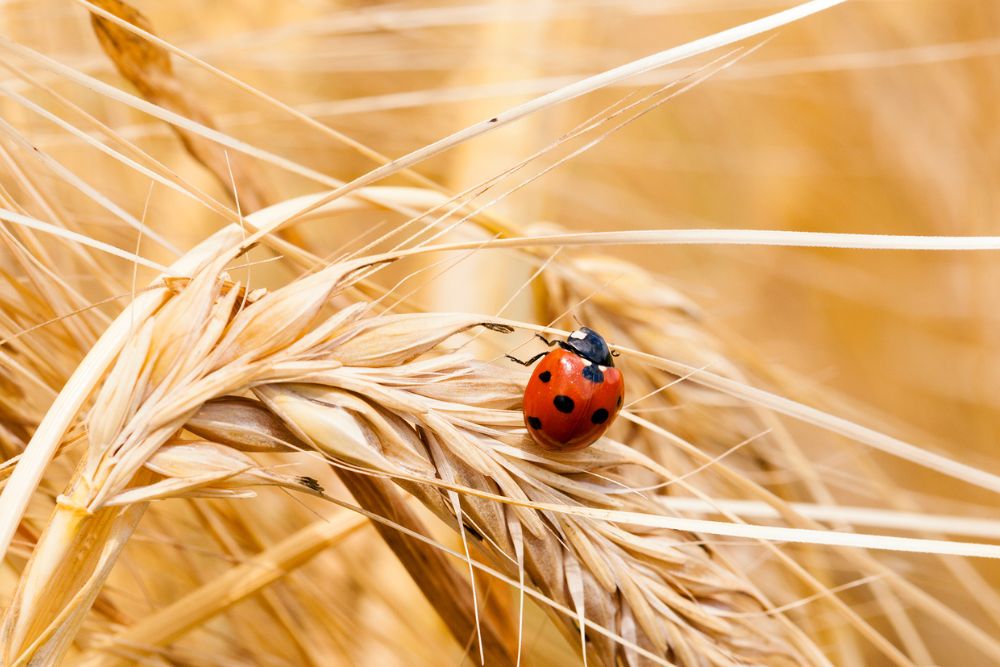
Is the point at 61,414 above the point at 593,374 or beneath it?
beneath

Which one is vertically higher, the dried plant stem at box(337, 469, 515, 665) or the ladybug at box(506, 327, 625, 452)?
the ladybug at box(506, 327, 625, 452)

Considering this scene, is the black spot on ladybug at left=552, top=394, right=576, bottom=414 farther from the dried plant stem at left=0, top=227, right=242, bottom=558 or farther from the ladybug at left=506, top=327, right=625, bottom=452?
the dried plant stem at left=0, top=227, right=242, bottom=558

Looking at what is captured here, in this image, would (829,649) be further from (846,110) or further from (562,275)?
(846,110)

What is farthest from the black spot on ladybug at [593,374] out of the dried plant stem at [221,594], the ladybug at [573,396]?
the dried plant stem at [221,594]

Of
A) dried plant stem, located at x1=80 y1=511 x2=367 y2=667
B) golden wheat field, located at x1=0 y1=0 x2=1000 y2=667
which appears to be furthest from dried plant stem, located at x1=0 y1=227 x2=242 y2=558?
dried plant stem, located at x1=80 y1=511 x2=367 y2=667

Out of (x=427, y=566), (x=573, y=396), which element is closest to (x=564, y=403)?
(x=573, y=396)

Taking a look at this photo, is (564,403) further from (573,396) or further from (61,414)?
(61,414)

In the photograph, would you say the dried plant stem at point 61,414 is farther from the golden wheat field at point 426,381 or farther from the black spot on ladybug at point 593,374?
the black spot on ladybug at point 593,374

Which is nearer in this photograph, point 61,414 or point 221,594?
point 61,414

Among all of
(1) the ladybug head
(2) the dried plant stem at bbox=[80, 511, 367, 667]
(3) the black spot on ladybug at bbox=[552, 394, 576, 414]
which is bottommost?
(2) the dried plant stem at bbox=[80, 511, 367, 667]

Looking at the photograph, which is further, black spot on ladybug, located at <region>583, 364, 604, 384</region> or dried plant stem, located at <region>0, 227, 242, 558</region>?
black spot on ladybug, located at <region>583, 364, 604, 384</region>
